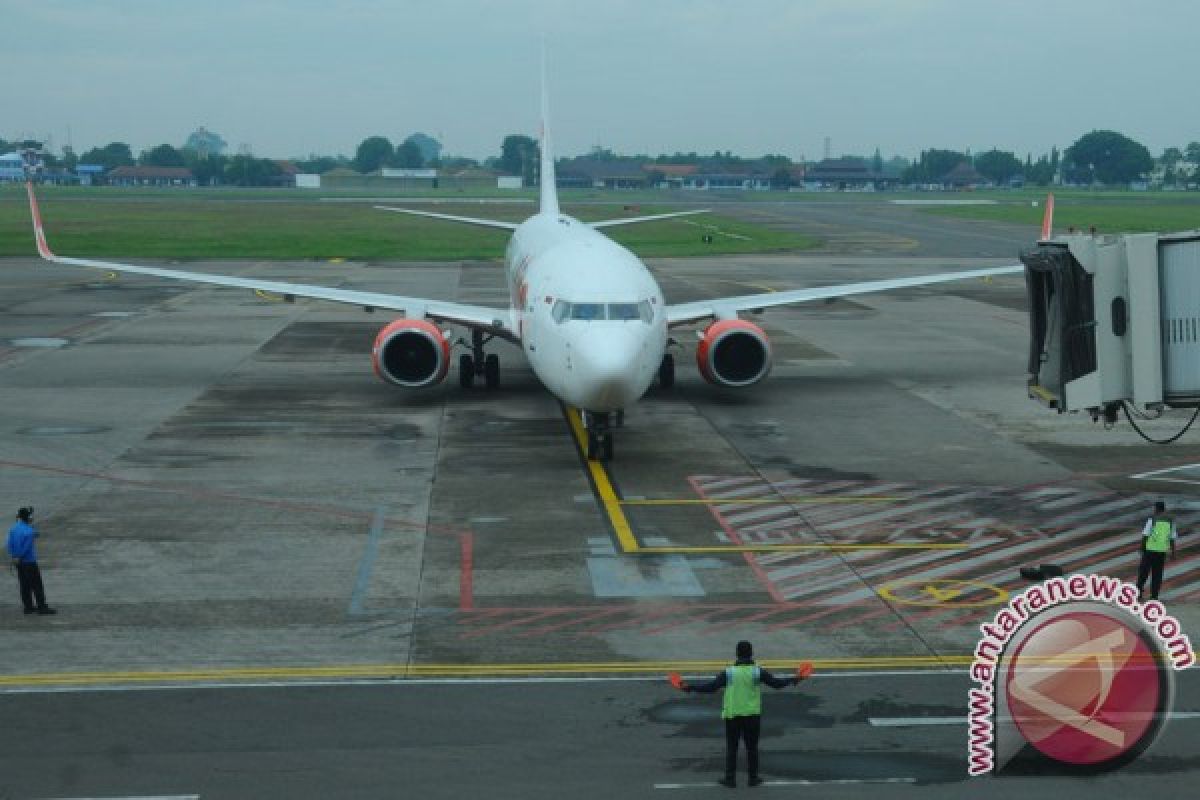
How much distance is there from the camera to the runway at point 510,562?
17.6m

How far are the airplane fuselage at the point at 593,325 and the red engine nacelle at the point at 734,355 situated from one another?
14.2 ft

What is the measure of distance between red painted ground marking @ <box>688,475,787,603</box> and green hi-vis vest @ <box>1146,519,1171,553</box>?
19.4 ft

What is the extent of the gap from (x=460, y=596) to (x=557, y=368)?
10869 mm

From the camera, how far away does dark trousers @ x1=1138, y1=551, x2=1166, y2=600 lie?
78.5 ft

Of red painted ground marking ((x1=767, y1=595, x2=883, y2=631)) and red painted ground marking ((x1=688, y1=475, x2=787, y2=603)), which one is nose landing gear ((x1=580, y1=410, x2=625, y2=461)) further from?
red painted ground marking ((x1=767, y1=595, x2=883, y2=631))

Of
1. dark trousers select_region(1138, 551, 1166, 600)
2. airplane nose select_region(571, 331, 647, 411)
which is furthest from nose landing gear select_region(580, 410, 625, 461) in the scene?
dark trousers select_region(1138, 551, 1166, 600)

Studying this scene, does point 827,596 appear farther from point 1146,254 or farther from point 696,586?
point 1146,254

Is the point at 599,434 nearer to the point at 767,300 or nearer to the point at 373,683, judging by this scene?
the point at 767,300

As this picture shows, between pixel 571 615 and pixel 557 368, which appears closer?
pixel 571 615

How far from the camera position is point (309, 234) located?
438 ft

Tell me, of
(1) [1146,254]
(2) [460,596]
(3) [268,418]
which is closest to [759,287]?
(3) [268,418]

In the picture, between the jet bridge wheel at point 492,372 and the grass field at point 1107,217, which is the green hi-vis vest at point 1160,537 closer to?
the jet bridge wheel at point 492,372

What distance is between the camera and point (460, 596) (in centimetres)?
2423

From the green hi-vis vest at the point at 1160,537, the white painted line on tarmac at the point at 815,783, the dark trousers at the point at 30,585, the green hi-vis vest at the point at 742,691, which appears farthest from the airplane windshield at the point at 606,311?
the white painted line on tarmac at the point at 815,783
